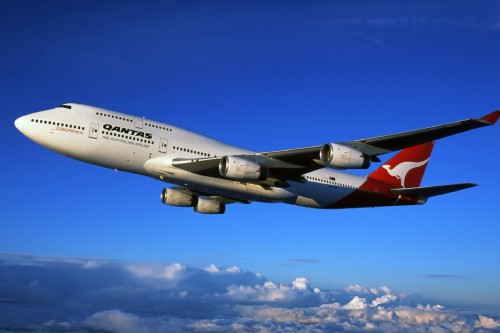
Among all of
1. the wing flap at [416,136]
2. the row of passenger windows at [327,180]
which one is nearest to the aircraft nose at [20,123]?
the row of passenger windows at [327,180]

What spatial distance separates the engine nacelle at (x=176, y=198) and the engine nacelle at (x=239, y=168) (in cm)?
1193

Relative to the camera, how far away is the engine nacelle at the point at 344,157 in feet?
122

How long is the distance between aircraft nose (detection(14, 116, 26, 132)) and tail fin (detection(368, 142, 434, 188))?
31.1 m

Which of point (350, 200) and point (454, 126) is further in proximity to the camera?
point (350, 200)

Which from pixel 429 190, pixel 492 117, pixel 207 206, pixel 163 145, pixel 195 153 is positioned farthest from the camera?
pixel 207 206

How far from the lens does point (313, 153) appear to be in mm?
39812

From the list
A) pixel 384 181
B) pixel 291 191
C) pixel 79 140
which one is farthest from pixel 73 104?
pixel 384 181

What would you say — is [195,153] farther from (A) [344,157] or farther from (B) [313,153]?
(A) [344,157]

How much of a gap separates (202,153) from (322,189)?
11.2m

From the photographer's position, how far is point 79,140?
4059 cm

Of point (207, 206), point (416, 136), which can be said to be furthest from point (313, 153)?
point (207, 206)

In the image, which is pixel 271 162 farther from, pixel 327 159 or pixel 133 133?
pixel 133 133

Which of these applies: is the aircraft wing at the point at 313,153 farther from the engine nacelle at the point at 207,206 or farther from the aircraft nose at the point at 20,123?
the aircraft nose at the point at 20,123

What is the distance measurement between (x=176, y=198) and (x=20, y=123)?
49.0 feet
